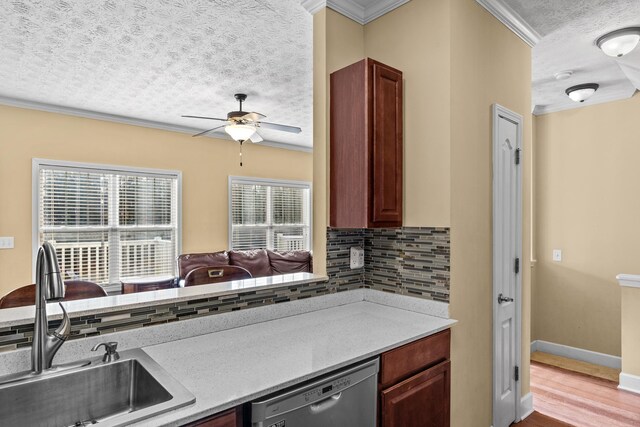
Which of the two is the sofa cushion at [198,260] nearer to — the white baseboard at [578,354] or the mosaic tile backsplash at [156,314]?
the mosaic tile backsplash at [156,314]

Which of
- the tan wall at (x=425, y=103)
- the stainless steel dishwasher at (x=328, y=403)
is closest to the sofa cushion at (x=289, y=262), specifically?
the tan wall at (x=425, y=103)

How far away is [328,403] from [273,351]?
0.29m

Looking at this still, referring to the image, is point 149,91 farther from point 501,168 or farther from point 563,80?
point 563,80

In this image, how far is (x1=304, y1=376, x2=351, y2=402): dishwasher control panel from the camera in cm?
131

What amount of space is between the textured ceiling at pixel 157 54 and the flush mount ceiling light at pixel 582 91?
2.35m

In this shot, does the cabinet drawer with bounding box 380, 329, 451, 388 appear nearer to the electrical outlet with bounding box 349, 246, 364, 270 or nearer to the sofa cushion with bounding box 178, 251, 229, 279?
the electrical outlet with bounding box 349, 246, 364, 270

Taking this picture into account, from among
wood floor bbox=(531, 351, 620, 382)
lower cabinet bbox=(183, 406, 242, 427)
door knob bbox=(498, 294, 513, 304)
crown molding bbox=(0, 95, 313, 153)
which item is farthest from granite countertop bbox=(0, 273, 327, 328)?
crown molding bbox=(0, 95, 313, 153)

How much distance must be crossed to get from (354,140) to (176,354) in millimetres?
1299

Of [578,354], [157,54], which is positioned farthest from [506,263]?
[157,54]

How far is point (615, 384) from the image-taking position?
3.23 metres

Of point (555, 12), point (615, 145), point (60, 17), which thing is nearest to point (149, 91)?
point (60, 17)

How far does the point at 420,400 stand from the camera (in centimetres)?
177

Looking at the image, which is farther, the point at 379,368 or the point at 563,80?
the point at 563,80

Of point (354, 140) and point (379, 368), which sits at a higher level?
point (354, 140)
